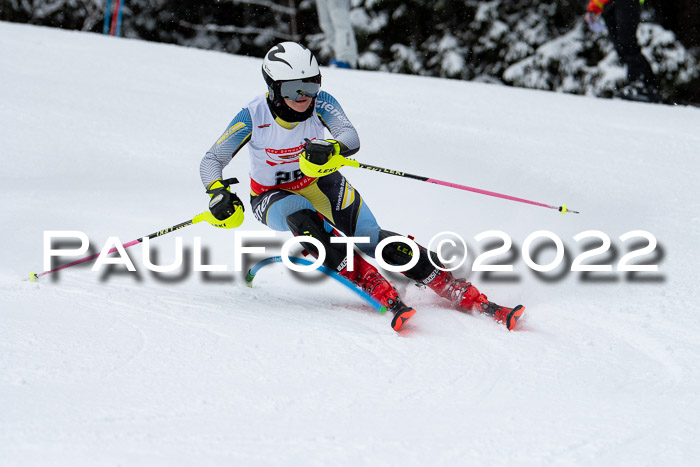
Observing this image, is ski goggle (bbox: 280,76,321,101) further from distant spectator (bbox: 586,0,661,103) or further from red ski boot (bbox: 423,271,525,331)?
distant spectator (bbox: 586,0,661,103)

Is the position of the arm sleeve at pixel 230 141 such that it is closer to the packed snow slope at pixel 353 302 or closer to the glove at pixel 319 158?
the glove at pixel 319 158

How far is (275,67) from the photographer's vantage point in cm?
362

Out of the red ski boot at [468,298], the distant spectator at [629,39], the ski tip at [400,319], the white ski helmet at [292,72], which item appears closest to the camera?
the ski tip at [400,319]

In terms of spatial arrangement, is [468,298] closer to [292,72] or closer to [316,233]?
[316,233]

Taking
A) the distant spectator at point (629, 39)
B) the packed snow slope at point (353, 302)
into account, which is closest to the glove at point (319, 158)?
the packed snow slope at point (353, 302)

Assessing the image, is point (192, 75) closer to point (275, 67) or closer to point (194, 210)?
point (194, 210)

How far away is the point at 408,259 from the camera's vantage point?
365 cm

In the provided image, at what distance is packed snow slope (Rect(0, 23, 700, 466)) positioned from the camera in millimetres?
2070

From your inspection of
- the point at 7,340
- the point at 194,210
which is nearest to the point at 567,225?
the point at 194,210

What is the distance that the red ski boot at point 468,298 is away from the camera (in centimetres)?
322

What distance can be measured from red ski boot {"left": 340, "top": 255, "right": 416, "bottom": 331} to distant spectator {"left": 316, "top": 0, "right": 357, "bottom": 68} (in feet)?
17.0

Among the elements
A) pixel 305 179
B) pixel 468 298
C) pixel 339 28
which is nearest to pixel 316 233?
pixel 305 179

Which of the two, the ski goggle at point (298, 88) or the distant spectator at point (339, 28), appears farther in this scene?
the distant spectator at point (339, 28)

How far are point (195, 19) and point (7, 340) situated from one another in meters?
16.8
